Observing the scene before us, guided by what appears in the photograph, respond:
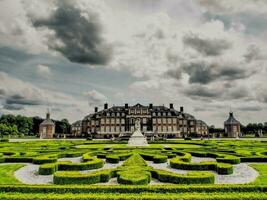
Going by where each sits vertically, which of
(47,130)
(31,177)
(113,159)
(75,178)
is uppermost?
(47,130)

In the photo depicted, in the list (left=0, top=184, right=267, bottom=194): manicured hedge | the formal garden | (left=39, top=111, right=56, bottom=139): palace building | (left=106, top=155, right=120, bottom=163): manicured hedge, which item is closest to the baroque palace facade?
(left=39, top=111, right=56, bottom=139): palace building

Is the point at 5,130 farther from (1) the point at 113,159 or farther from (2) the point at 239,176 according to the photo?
(2) the point at 239,176

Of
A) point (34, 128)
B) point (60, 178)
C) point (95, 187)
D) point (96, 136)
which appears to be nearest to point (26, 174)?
point (60, 178)

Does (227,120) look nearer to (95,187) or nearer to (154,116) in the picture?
(154,116)

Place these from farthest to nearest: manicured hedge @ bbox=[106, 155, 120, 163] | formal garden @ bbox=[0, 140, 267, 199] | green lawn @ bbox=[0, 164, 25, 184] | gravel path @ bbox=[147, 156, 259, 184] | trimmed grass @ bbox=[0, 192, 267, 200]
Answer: manicured hedge @ bbox=[106, 155, 120, 163], gravel path @ bbox=[147, 156, 259, 184], green lawn @ bbox=[0, 164, 25, 184], formal garden @ bbox=[0, 140, 267, 199], trimmed grass @ bbox=[0, 192, 267, 200]

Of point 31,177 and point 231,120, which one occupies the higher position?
point 231,120

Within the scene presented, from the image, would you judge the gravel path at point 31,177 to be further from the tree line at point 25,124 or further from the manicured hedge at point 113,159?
the tree line at point 25,124

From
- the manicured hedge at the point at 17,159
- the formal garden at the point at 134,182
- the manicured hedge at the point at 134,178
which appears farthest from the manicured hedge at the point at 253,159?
the manicured hedge at the point at 17,159

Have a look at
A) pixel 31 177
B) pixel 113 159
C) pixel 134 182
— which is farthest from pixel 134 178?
pixel 113 159

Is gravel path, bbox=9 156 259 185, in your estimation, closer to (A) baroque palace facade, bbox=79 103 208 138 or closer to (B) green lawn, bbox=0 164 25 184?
(B) green lawn, bbox=0 164 25 184

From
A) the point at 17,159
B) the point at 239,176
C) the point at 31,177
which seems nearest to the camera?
the point at 31,177

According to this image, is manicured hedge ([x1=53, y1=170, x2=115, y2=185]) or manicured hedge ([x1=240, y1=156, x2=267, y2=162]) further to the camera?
manicured hedge ([x1=240, y1=156, x2=267, y2=162])

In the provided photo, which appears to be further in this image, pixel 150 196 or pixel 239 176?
pixel 239 176

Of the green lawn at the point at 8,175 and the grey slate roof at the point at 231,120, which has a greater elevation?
the grey slate roof at the point at 231,120
